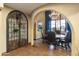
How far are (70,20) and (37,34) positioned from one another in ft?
21.2

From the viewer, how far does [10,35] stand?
7.20m

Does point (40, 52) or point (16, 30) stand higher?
point (16, 30)

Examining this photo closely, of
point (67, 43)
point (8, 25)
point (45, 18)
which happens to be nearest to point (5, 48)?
point (8, 25)

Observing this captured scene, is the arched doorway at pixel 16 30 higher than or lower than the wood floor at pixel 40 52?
higher

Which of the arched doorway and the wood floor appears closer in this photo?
the wood floor

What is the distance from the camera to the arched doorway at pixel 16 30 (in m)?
7.11

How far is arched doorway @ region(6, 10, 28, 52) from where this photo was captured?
7.11 m

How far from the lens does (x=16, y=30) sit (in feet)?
25.7

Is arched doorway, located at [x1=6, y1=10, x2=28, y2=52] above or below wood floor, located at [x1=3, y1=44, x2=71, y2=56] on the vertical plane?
above

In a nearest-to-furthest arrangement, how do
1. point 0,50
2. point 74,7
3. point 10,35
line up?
1. point 74,7
2. point 0,50
3. point 10,35

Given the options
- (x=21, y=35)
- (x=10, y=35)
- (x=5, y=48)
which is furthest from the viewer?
(x=21, y=35)

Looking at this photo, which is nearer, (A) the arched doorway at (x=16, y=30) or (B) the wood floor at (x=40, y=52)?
(B) the wood floor at (x=40, y=52)

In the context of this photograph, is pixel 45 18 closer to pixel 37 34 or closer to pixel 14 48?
pixel 37 34

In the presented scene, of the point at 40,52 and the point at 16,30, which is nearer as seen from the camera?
the point at 40,52
